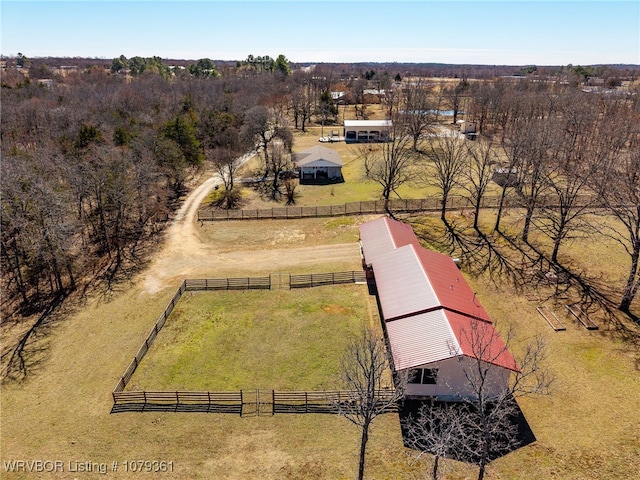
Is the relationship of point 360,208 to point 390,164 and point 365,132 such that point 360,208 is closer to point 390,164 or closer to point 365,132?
point 390,164

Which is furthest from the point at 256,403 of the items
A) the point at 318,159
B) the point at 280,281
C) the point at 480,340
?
the point at 318,159

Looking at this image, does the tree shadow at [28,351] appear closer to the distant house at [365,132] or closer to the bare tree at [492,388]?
the bare tree at [492,388]

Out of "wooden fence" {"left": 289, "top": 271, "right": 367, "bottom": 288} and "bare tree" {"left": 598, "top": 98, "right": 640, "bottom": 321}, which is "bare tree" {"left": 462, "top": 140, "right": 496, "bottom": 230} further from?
"wooden fence" {"left": 289, "top": 271, "right": 367, "bottom": 288}

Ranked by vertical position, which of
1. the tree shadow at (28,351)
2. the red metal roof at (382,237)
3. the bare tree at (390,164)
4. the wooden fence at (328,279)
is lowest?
the tree shadow at (28,351)

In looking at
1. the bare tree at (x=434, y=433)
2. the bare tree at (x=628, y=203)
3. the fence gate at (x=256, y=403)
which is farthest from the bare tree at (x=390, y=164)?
the fence gate at (x=256, y=403)

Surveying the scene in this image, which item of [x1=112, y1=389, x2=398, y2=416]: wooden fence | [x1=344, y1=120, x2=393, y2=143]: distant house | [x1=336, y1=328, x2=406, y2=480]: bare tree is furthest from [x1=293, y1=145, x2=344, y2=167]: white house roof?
[x1=112, y1=389, x2=398, y2=416]: wooden fence

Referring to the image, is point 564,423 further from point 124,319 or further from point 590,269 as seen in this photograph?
point 124,319
